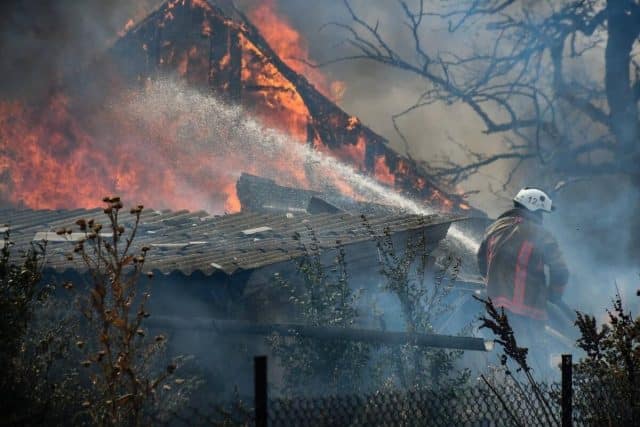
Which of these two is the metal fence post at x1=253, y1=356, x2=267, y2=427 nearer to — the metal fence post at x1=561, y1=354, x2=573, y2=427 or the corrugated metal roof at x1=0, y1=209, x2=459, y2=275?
the metal fence post at x1=561, y1=354, x2=573, y2=427

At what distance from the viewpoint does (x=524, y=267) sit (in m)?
8.91

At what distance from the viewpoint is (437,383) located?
739 centimetres

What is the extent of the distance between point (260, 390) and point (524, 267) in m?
5.26

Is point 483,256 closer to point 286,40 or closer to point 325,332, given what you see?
point 325,332

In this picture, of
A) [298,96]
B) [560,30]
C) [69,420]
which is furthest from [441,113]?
[69,420]

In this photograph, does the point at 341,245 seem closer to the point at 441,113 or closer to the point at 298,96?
the point at 298,96

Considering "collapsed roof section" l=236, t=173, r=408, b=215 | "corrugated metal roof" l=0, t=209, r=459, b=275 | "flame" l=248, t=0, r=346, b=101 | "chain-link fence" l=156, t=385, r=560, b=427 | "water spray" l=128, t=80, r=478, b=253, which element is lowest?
"chain-link fence" l=156, t=385, r=560, b=427

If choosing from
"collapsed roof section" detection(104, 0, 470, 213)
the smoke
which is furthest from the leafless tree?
the smoke

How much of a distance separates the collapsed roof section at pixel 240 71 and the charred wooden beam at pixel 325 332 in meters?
11.6

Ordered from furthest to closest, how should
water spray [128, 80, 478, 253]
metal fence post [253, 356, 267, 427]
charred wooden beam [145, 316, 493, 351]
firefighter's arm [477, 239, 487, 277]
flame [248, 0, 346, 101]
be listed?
1. flame [248, 0, 346, 101]
2. water spray [128, 80, 478, 253]
3. firefighter's arm [477, 239, 487, 277]
4. charred wooden beam [145, 316, 493, 351]
5. metal fence post [253, 356, 267, 427]

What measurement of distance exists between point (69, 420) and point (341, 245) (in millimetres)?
3445

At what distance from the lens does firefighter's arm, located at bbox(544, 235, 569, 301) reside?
29.0ft

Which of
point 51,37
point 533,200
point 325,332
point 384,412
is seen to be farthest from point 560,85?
point 51,37

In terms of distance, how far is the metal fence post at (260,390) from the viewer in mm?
4195
